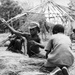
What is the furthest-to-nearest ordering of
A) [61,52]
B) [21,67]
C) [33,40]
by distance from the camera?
1. [33,40]
2. [21,67]
3. [61,52]

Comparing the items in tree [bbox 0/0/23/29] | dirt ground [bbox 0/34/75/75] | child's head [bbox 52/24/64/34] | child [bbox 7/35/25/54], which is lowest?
tree [bbox 0/0/23/29]

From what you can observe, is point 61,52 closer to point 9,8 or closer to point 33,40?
point 33,40

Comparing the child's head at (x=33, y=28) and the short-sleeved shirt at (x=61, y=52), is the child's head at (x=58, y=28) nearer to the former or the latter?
the short-sleeved shirt at (x=61, y=52)

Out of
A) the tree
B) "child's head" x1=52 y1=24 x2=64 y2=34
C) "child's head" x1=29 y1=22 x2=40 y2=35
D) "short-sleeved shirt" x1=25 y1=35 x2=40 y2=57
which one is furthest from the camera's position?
the tree

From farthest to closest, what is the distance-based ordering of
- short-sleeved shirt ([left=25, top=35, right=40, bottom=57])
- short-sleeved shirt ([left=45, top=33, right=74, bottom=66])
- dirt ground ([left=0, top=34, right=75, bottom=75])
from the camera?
short-sleeved shirt ([left=25, top=35, right=40, bottom=57]), dirt ground ([left=0, top=34, right=75, bottom=75]), short-sleeved shirt ([left=45, top=33, right=74, bottom=66])

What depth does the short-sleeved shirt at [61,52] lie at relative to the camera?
3.06 meters

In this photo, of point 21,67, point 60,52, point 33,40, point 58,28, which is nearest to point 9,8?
point 33,40

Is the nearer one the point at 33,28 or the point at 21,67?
the point at 21,67

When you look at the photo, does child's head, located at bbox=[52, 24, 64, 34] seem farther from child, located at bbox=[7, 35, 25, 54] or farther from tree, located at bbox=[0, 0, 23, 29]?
tree, located at bbox=[0, 0, 23, 29]

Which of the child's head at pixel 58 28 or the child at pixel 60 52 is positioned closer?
the child at pixel 60 52

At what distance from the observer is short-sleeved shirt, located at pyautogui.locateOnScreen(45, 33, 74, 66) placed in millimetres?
3062

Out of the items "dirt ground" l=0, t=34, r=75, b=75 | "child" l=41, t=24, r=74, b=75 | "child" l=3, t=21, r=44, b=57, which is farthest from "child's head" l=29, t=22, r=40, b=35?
Result: "child" l=41, t=24, r=74, b=75

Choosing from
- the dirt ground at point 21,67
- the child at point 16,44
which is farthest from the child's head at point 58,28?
the child at point 16,44

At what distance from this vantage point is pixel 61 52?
309cm
